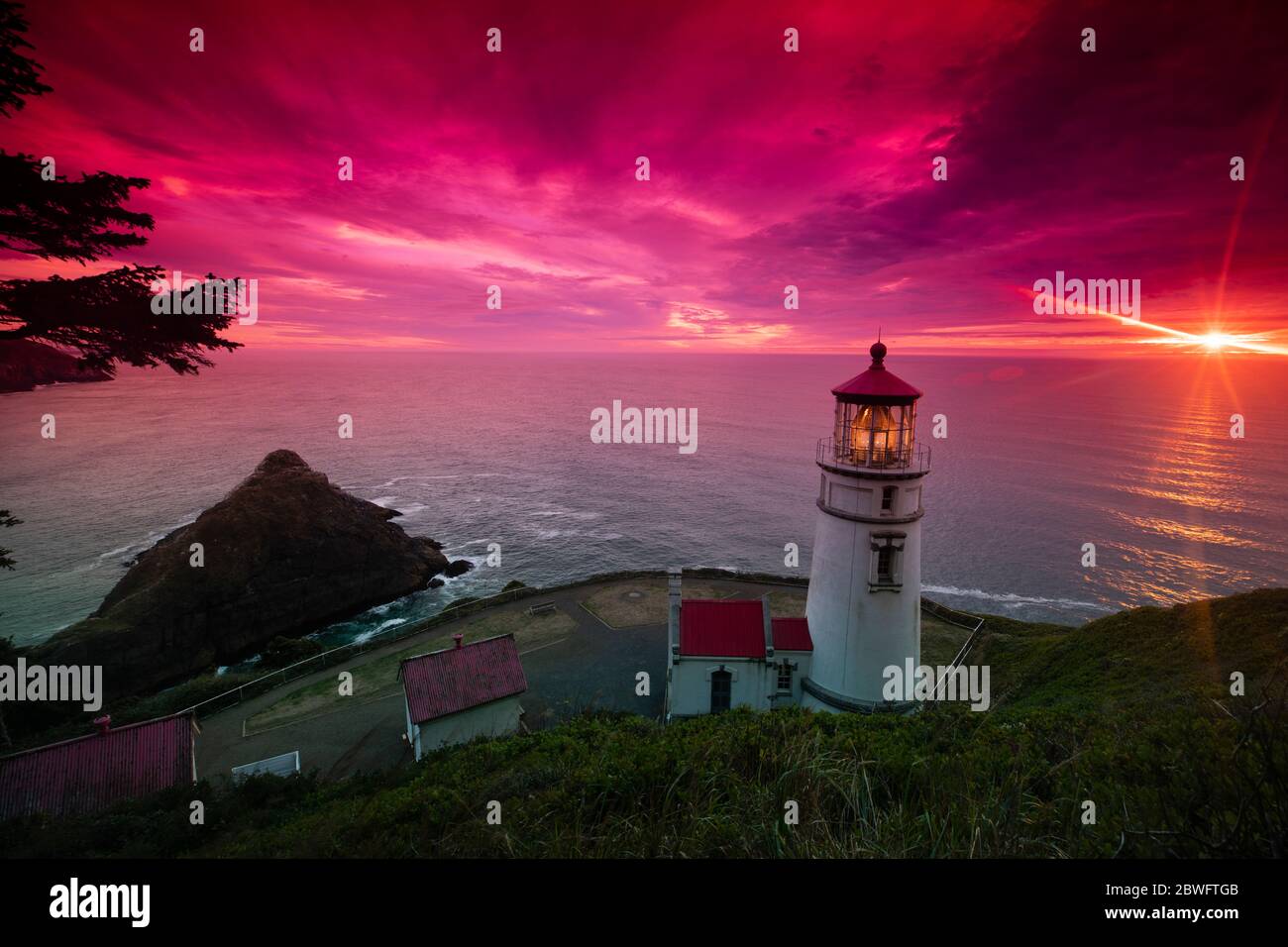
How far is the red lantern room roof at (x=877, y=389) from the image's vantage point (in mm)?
14617

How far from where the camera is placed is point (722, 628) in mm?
17594

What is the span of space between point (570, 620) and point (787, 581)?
12374 millimetres

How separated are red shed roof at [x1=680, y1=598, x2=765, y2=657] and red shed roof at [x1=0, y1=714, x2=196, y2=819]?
1395 cm

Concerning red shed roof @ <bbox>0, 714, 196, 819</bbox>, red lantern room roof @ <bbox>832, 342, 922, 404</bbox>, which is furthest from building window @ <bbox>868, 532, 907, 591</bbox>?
red shed roof @ <bbox>0, 714, 196, 819</bbox>

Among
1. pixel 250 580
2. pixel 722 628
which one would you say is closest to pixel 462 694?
pixel 722 628

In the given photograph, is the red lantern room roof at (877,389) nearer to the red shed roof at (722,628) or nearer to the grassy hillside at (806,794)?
the red shed roof at (722,628)

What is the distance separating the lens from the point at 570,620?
26.0 meters

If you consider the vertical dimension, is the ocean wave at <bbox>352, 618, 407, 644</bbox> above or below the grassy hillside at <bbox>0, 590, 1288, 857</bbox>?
below

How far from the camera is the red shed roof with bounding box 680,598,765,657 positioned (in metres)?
17.2

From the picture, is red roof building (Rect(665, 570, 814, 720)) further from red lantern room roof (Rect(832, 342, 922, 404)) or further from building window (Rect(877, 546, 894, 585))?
red lantern room roof (Rect(832, 342, 922, 404))

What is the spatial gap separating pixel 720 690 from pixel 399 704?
12.2 metres

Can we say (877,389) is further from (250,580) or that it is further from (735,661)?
(250,580)

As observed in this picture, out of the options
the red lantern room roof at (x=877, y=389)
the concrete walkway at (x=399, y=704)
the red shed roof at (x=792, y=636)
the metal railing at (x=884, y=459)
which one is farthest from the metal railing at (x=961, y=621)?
the red lantern room roof at (x=877, y=389)
